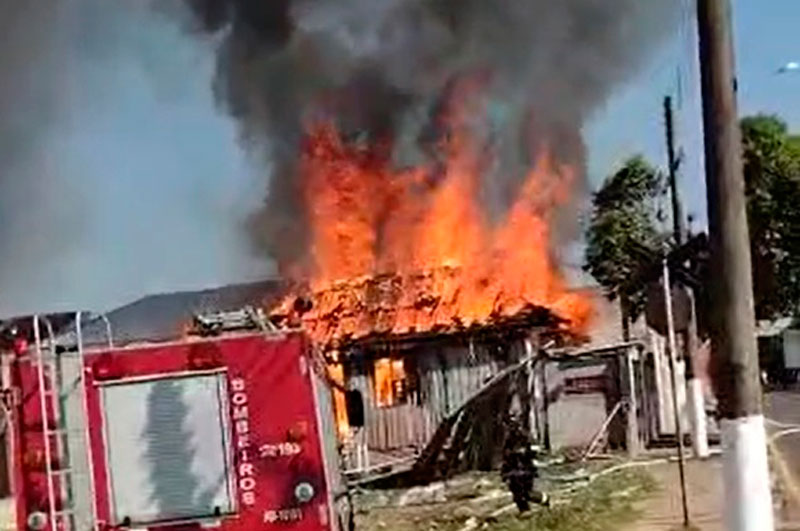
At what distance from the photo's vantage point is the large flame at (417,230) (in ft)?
111

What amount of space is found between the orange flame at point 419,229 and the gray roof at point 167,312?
134cm

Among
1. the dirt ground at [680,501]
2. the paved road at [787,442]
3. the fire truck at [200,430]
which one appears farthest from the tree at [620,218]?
the fire truck at [200,430]

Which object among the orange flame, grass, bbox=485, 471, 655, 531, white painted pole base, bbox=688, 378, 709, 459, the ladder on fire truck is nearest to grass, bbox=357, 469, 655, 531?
grass, bbox=485, 471, 655, 531

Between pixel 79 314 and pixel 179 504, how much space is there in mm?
1510

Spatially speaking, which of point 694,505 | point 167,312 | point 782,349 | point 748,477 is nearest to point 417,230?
point 167,312

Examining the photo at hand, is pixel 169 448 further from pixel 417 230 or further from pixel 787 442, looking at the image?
pixel 417 230

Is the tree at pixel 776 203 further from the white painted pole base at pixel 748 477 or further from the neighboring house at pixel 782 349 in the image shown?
the white painted pole base at pixel 748 477

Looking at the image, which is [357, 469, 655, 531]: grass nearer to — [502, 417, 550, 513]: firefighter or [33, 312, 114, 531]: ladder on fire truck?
[502, 417, 550, 513]: firefighter

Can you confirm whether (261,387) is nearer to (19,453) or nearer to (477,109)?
(19,453)

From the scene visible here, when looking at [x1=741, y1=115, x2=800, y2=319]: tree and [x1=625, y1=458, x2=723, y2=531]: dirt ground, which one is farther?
[x1=741, y1=115, x2=800, y2=319]: tree

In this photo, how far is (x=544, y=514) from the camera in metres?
19.8

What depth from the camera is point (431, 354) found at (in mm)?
31906

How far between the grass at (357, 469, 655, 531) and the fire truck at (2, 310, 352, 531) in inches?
289

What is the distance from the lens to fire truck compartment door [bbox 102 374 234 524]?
11.6m
